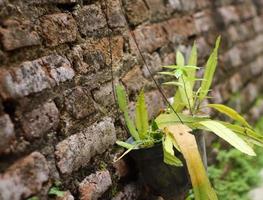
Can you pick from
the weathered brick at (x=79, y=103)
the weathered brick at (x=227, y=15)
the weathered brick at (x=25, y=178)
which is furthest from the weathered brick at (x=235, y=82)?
the weathered brick at (x=25, y=178)

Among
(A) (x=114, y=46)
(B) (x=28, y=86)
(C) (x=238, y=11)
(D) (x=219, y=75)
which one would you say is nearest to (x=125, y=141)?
(A) (x=114, y=46)

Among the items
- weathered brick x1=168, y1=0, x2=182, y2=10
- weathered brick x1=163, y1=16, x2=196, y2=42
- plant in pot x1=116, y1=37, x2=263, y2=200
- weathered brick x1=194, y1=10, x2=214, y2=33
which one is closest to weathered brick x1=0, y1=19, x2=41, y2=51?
plant in pot x1=116, y1=37, x2=263, y2=200

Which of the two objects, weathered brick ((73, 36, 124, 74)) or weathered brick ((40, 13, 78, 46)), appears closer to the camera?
weathered brick ((40, 13, 78, 46))

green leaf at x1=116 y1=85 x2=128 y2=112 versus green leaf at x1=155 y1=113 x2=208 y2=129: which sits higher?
green leaf at x1=116 y1=85 x2=128 y2=112

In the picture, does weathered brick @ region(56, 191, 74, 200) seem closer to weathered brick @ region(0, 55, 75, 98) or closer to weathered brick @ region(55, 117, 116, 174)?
weathered brick @ region(55, 117, 116, 174)

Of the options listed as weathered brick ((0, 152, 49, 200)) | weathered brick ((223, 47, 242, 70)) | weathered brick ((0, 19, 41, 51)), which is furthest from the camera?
weathered brick ((223, 47, 242, 70))

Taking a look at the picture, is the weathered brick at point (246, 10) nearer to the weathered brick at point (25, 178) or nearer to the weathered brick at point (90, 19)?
the weathered brick at point (90, 19)

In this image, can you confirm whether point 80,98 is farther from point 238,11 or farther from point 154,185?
point 238,11
